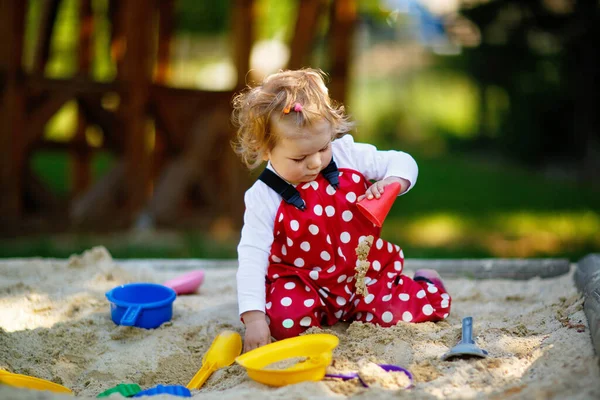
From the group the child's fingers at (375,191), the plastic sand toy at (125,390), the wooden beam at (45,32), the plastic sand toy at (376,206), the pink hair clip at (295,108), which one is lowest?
the plastic sand toy at (125,390)

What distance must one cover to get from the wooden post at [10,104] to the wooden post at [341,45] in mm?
2241

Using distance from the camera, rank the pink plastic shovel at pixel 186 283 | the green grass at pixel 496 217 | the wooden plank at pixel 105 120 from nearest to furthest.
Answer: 1. the pink plastic shovel at pixel 186 283
2. the green grass at pixel 496 217
3. the wooden plank at pixel 105 120

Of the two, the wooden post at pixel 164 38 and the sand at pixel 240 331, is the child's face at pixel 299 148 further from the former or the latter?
the wooden post at pixel 164 38

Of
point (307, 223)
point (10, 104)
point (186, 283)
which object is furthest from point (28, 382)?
point (10, 104)

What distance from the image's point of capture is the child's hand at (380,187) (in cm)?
224

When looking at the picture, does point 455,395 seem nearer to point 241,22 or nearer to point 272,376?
point 272,376

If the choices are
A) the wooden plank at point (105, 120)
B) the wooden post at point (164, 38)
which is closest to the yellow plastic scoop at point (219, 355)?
the wooden plank at point (105, 120)

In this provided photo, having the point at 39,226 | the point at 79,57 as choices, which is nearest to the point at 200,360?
the point at 39,226

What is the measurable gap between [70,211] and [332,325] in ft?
11.1

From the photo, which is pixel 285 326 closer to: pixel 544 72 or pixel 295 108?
pixel 295 108

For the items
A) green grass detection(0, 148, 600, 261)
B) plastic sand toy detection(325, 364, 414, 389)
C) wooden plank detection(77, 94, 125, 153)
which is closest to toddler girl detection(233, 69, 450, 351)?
plastic sand toy detection(325, 364, 414, 389)

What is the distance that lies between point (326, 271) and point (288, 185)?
0.31 meters

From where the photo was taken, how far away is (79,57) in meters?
6.02

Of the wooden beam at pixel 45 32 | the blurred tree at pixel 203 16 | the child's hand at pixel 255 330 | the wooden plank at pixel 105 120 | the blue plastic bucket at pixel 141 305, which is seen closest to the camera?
the child's hand at pixel 255 330
